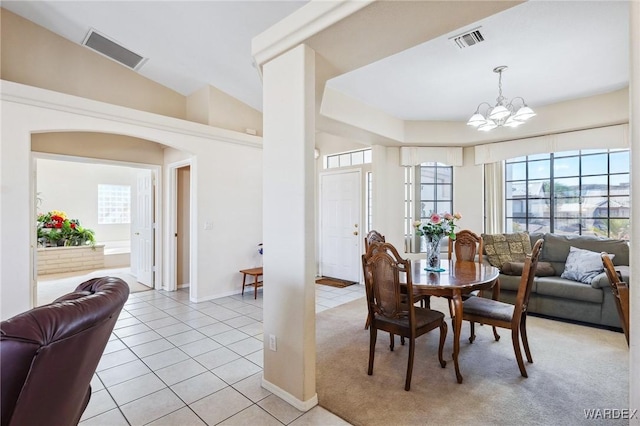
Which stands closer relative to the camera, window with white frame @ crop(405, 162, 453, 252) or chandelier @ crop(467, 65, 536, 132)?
chandelier @ crop(467, 65, 536, 132)

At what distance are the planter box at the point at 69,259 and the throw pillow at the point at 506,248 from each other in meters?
8.12

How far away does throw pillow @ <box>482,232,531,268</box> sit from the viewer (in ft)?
13.7

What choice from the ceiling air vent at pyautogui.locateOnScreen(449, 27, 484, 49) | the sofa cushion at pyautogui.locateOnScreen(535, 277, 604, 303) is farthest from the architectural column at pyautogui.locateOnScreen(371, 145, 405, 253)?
the ceiling air vent at pyautogui.locateOnScreen(449, 27, 484, 49)

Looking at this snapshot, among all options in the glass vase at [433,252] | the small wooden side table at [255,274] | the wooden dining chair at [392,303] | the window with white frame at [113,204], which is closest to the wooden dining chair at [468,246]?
the glass vase at [433,252]

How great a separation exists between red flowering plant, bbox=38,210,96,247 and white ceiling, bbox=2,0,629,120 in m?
4.76

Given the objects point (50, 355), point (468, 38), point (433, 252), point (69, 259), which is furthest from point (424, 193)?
point (69, 259)

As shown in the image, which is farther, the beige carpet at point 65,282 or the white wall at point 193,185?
the beige carpet at point 65,282

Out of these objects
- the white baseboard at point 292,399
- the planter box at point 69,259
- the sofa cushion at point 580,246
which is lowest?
the white baseboard at point 292,399

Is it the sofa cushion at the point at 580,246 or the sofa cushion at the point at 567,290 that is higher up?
the sofa cushion at the point at 580,246

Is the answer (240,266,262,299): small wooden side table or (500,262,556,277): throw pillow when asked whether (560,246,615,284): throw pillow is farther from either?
(240,266,262,299): small wooden side table

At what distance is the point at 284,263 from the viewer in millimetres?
2160

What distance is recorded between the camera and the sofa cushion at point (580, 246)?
369 centimetres

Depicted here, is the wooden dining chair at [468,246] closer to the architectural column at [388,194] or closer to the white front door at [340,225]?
the architectural column at [388,194]

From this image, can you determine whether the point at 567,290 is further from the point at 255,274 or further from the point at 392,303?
the point at 255,274
